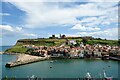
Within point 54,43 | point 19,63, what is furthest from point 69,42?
point 19,63

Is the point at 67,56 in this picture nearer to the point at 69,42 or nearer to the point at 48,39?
the point at 69,42

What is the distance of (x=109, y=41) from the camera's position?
169 feet

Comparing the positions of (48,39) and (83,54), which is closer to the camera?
(83,54)

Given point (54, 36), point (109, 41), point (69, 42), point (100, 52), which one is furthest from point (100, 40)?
point (100, 52)

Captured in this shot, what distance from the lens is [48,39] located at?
56594 millimetres

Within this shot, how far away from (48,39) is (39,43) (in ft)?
8.44

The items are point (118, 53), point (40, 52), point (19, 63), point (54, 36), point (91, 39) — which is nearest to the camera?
point (19, 63)

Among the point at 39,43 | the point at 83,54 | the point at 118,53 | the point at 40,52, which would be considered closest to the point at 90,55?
the point at 83,54

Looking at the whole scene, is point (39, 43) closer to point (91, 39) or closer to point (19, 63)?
point (91, 39)

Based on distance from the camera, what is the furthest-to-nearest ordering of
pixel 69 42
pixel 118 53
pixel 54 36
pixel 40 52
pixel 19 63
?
pixel 54 36, pixel 69 42, pixel 40 52, pixel 118 53, pixel 19 63

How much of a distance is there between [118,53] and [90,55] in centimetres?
375

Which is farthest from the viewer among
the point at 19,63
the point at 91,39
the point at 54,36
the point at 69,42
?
the point at 54,36

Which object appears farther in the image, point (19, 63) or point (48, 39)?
point (48, 39)

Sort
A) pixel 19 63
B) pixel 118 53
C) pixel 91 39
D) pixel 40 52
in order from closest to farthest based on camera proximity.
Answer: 1. pixel 19 63
2. pixel 118 53
3. pixel 40 52
4. pixel 91 39
